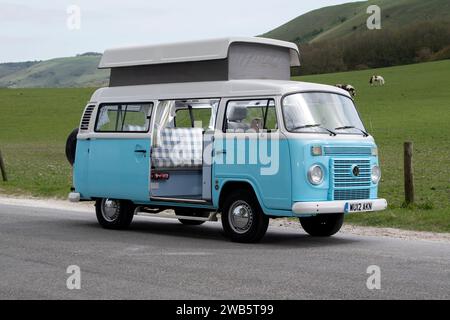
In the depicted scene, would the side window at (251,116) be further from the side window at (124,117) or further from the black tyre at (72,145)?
the black tyre at (72,145)

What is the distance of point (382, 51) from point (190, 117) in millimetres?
103693

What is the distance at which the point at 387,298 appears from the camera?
8328mm

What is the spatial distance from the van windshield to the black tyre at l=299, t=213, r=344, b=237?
1.51m

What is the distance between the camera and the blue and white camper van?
40.0ft

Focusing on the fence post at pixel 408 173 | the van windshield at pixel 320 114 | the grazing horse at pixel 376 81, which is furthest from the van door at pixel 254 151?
the grazing horse at pixel 376 81

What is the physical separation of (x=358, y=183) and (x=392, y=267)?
2.60 m

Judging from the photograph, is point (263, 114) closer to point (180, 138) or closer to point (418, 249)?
point (180, 138)

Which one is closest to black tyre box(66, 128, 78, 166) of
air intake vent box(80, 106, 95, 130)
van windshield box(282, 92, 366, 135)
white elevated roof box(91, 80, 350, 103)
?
air intake vent box(80, 106, 95, 130)

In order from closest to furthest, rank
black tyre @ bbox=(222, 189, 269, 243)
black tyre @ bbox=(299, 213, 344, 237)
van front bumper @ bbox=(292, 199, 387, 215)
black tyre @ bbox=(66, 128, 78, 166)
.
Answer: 1. van front bumper @ bbox=(292, 199, 387, 215)
2. black tyre @ bbox=(222, 189, 269, 243)
3. black tyre @ bbox=(299, 213, 344, 237)
4. black tyre @ bbox=(66, 128, 78, 166)

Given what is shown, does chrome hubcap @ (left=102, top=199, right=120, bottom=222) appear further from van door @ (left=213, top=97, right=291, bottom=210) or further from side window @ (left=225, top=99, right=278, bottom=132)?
side window @ (left=225, top=99, right=278, bottom=132)

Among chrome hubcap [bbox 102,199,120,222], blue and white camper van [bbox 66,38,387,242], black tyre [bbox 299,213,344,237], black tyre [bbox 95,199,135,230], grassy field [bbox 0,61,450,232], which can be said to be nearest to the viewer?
blue and white camper van [bbox 66,38,387,242]

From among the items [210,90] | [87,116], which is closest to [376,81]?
[87,116]
